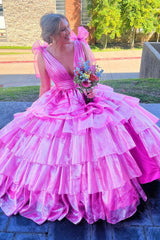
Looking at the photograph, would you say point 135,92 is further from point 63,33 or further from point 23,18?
point 23,18

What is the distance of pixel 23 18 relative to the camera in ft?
52.3

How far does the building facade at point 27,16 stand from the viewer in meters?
15.6

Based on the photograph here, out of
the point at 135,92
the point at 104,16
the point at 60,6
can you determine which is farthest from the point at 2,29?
the point at 135,92

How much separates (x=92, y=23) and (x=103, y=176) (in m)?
15.1

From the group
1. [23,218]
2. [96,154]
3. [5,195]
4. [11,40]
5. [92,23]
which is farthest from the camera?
[11,40]

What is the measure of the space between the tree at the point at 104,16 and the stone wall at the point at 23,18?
2.73 meters

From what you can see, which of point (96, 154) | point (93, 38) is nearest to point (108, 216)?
point (96, 154)

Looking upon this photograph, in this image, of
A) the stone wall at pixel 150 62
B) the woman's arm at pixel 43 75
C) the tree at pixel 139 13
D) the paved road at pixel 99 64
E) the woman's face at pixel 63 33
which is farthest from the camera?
the tree at pixel 139 13

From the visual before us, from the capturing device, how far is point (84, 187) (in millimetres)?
2047

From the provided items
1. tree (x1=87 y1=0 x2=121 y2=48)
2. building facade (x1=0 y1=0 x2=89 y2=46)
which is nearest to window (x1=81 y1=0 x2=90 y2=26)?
building facade (x1=0 y1=0 x2=89 y2=46)

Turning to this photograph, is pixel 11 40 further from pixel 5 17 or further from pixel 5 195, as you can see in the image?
pixel 5 195

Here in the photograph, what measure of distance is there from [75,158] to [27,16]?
53.0 ft

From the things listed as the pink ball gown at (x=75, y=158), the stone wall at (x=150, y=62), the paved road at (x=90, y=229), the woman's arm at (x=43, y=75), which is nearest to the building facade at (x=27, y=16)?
the stone wall at (x=150, y=62)

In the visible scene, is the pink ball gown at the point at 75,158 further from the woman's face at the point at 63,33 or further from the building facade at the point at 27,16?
the building facade at the point at 27,16
